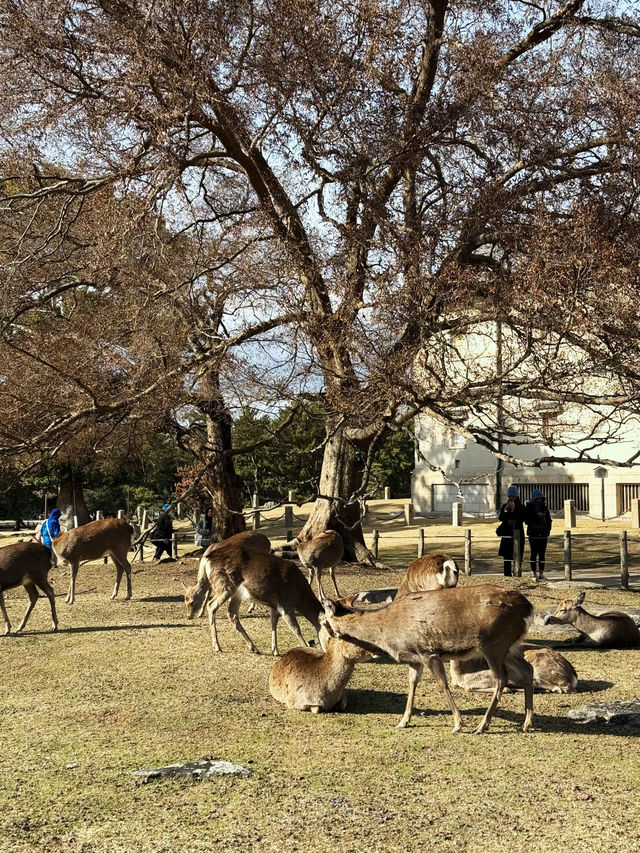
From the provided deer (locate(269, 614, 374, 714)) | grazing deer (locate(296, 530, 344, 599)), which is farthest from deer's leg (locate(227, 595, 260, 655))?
grazing deer (locate(296, 530, 344, 599))

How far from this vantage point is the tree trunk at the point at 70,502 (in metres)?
31.4

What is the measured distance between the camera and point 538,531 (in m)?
17.3

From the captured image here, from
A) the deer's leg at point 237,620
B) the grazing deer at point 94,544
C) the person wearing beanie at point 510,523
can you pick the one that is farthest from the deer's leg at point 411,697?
the person wearing beanie at point 510,523

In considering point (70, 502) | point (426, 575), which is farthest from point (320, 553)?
point (70, 502)

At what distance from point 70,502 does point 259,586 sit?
78.6 ft

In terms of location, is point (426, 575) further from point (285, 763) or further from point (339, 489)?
point (339, 489)

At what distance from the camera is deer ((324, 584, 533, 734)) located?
22.7ft

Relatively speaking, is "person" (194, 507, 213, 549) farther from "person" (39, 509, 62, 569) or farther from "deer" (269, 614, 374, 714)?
"deer" (269, 614, 374, 714)

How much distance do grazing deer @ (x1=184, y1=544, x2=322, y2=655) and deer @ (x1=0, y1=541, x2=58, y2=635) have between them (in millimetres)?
2323

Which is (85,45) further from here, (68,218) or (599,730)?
(599,730)

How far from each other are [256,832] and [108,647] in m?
5.70

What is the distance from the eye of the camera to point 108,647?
10312mm

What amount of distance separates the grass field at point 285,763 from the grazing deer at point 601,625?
1.45ft

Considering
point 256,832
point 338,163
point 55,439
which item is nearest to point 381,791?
point 256,832
